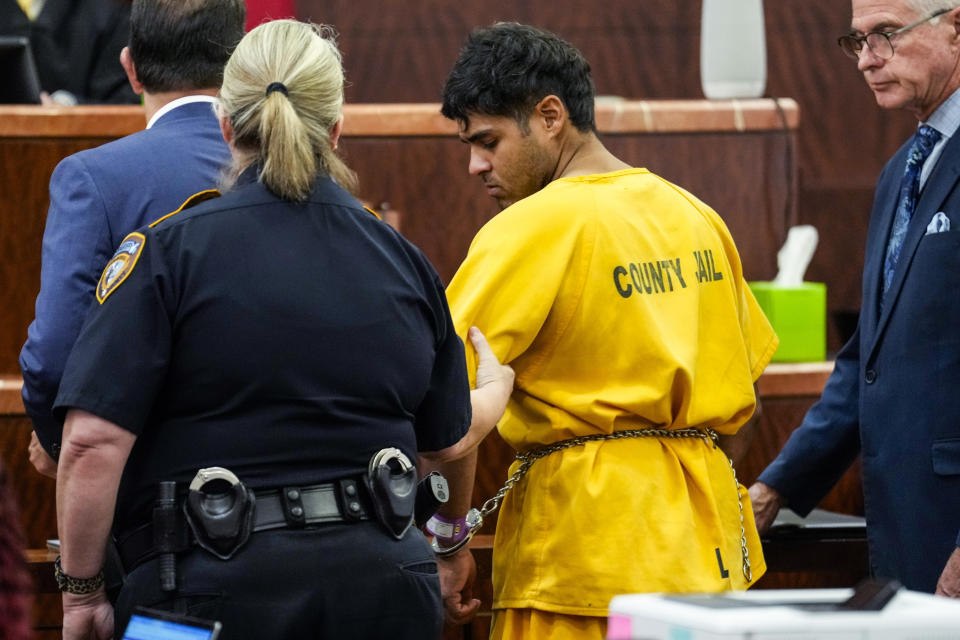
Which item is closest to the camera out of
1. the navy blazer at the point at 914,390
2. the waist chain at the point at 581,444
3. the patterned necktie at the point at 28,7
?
the waist chain at the point at 581,444

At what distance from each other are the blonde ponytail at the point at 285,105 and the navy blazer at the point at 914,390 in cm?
94

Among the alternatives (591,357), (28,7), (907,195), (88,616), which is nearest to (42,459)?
(88,616)

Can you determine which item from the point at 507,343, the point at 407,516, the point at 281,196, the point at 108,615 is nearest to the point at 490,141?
the point at 507,343

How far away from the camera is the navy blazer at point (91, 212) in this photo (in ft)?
5.79

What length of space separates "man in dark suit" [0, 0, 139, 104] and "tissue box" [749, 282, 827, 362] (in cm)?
183

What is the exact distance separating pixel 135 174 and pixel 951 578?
1.26 m

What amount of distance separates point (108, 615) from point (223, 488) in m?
0.31

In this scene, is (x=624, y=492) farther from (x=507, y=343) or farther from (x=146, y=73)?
(x=146, y=73)

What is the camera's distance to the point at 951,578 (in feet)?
6.29

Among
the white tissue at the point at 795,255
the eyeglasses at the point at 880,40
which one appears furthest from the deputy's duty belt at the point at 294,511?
the white tissue at the point at 795,255

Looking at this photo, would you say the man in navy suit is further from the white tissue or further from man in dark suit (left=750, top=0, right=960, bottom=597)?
the white tissue

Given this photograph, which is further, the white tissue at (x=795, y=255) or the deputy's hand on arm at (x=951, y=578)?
the white tissue at (x=795, y=255)

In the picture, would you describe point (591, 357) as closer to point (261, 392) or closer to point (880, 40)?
point (261, 392)

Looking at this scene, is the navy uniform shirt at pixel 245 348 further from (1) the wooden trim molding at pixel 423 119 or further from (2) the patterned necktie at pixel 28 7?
(2) the patterned necktie at pixel 28 7
